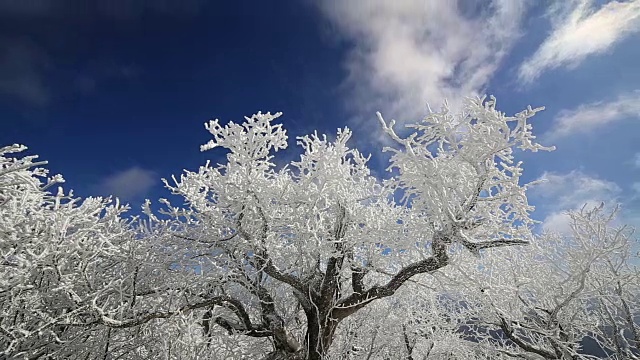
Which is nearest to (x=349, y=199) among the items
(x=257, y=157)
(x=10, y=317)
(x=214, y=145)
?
(x=257, y=157)

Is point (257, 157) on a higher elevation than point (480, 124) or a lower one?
higher

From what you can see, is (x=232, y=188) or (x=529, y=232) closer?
(x=529, y=232)

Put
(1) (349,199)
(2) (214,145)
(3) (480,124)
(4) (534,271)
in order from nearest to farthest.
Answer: (3) (480,124) → (2) (214,145) → (1) (349,199) → (4) (534,271)

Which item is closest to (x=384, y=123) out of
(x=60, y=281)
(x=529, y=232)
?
(x=529, y=232)

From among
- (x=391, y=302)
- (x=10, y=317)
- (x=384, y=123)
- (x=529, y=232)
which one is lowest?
(x=10, y=317)

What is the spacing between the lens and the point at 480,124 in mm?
6523

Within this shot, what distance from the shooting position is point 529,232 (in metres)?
6.84

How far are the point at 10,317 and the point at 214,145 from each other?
16.4 ft

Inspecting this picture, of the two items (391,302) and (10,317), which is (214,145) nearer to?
(10,317)

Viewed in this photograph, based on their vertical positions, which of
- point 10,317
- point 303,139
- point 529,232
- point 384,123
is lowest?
point 10,317

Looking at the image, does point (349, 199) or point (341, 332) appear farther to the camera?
point (341, 332)

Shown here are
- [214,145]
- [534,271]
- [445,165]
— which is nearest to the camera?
[445,165]

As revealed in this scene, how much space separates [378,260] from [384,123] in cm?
366

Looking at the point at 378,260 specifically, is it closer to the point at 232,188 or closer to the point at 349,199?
the point at 349,199
